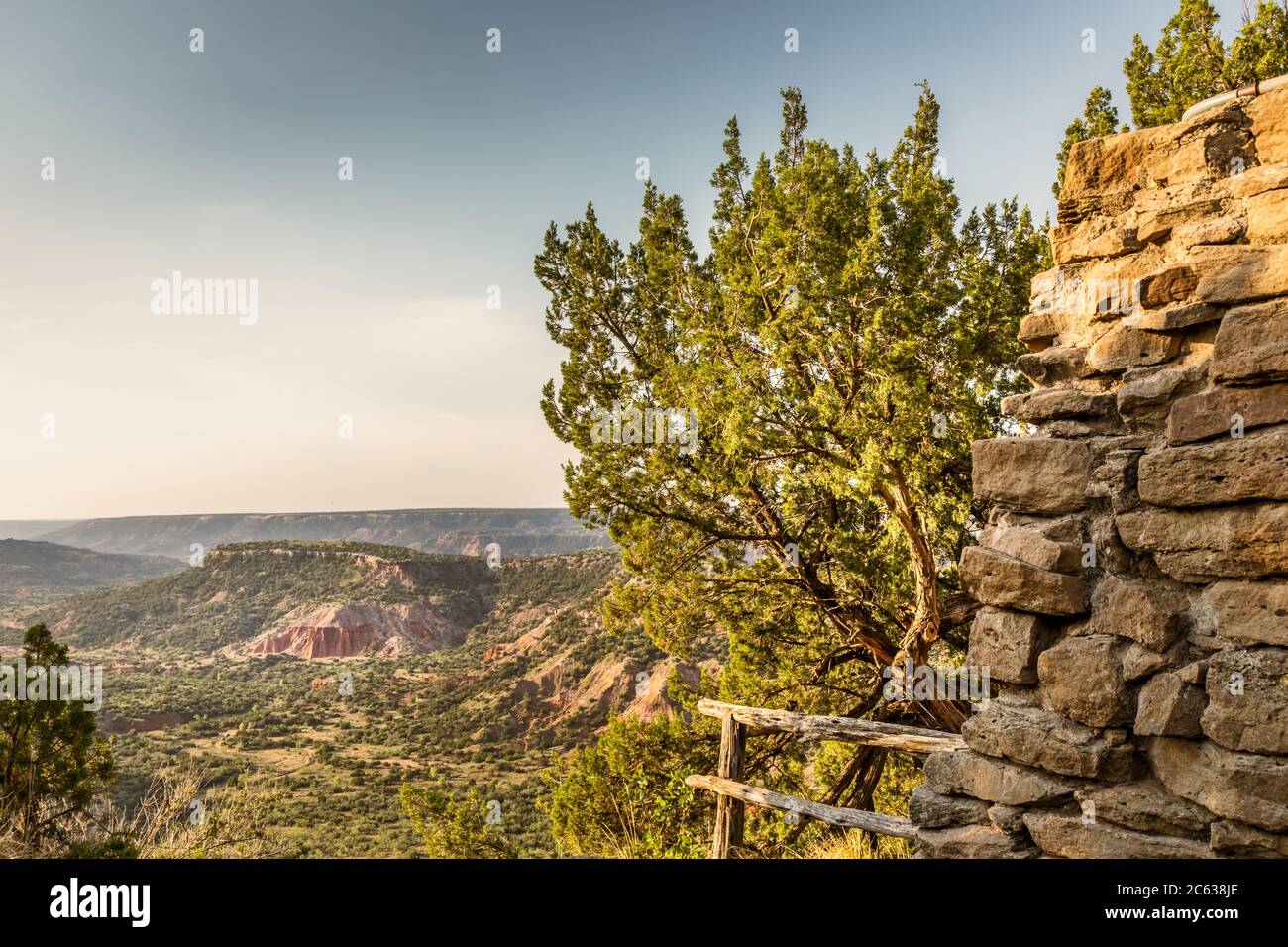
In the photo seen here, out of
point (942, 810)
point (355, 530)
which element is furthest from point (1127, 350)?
point (355, 530)

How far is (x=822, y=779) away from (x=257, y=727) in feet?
74.4

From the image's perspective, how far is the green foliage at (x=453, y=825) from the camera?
27.9 feet

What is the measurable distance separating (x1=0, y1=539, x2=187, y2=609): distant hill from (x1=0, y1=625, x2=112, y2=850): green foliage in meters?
46.7

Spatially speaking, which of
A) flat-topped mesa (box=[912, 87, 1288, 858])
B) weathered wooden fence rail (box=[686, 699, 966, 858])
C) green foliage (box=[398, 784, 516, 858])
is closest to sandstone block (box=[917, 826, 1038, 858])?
flat-topped mesa (box=[912, 87, 1288, 858])

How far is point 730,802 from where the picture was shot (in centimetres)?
541

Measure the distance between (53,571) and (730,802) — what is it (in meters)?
72.6

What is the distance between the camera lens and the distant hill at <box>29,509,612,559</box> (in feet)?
235

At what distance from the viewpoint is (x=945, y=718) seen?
21.4 feet

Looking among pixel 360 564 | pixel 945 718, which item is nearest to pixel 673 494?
pixel 945 718

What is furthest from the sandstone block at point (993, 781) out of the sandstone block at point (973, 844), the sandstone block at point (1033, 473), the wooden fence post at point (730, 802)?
the wooden fence post at point (730, 802)

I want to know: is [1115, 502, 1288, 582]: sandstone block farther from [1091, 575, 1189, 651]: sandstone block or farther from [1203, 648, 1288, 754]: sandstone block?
[1203, 648, 1288, 754]: sandstone block

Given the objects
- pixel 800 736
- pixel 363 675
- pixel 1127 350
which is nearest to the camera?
pixel 1127 350

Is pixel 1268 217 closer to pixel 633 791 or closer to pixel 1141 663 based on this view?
pixel 1141 663

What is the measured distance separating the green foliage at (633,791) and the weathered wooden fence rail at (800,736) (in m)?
1.55
